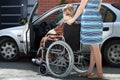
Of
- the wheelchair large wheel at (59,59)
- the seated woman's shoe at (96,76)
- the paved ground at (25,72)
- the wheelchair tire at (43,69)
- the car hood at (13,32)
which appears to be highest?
the car hood at (13,32)

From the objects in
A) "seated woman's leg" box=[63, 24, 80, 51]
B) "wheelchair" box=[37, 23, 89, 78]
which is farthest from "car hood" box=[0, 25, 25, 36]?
"seated woman's leg" box=[63, 24, 80, 51]

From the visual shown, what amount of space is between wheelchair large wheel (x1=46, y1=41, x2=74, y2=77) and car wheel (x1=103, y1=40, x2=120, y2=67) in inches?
64.5

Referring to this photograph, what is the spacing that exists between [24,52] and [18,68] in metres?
0.70

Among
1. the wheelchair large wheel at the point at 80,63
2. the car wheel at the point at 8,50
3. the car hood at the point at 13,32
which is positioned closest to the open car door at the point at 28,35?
the car hood at the point at 13,32

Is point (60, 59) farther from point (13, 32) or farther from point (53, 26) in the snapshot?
point (13, 32)

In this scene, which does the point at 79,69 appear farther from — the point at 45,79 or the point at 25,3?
the point at 25,3

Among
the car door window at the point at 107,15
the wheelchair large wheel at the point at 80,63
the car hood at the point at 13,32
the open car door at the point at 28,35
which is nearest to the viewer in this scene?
the wheelchair large wheel at the point at 80,63

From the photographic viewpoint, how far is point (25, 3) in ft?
51.2

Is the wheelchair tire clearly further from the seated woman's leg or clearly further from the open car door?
the open car door

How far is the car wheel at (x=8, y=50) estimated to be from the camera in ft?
34.6

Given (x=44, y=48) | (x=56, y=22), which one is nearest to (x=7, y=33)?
(x=56, y=22)

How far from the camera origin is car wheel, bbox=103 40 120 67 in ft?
32.3

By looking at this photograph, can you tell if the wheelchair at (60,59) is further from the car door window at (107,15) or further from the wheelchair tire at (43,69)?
the car door window at (107,15)

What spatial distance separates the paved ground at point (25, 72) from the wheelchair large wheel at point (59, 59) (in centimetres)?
16
